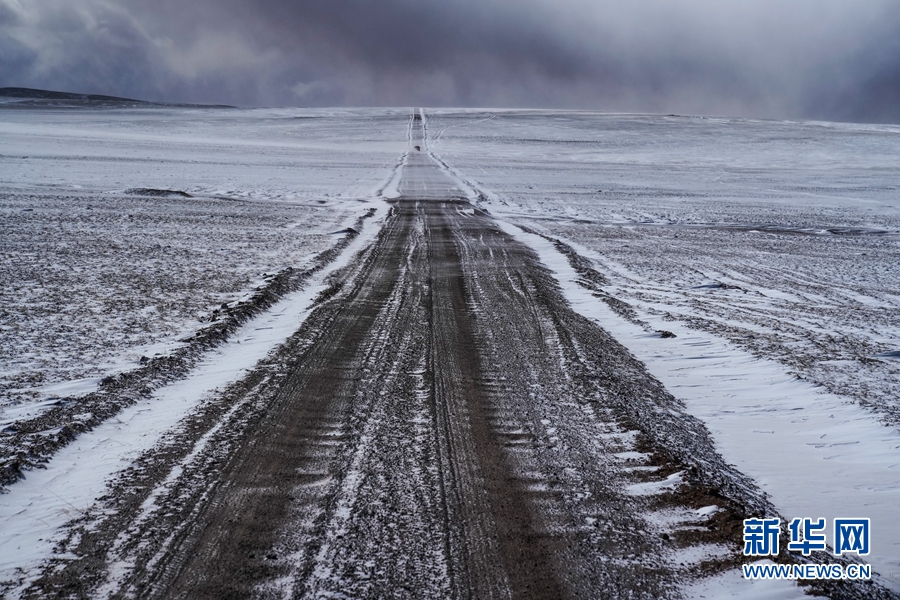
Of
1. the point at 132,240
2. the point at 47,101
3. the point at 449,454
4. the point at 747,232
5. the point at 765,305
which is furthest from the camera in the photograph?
the point at 47,101

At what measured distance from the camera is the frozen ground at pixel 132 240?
5.83m

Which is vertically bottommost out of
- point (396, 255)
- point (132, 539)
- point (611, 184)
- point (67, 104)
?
point (132, 539)

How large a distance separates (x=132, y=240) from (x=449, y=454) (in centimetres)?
997

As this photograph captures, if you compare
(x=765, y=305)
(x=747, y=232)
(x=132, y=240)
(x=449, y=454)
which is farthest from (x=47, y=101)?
(x=449, y=454)

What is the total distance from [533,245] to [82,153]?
31631mm

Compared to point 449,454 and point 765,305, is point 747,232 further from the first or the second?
point 449,454

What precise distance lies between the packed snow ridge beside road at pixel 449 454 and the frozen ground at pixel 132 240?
0.90 feet

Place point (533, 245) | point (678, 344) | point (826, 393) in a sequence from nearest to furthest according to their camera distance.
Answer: point (826, 393) < point (678, 344) < point (533, 245)

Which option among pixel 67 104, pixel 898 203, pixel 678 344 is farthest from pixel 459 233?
pixel 67 104

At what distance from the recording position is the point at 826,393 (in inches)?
201

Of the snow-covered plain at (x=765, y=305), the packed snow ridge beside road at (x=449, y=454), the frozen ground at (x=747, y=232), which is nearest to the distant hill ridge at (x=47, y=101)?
the frozen ground at (x=747, y=232)

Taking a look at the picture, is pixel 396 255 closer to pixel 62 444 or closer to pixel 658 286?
pixel 658 286

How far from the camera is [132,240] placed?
11.6 meters

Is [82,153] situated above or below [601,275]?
above
